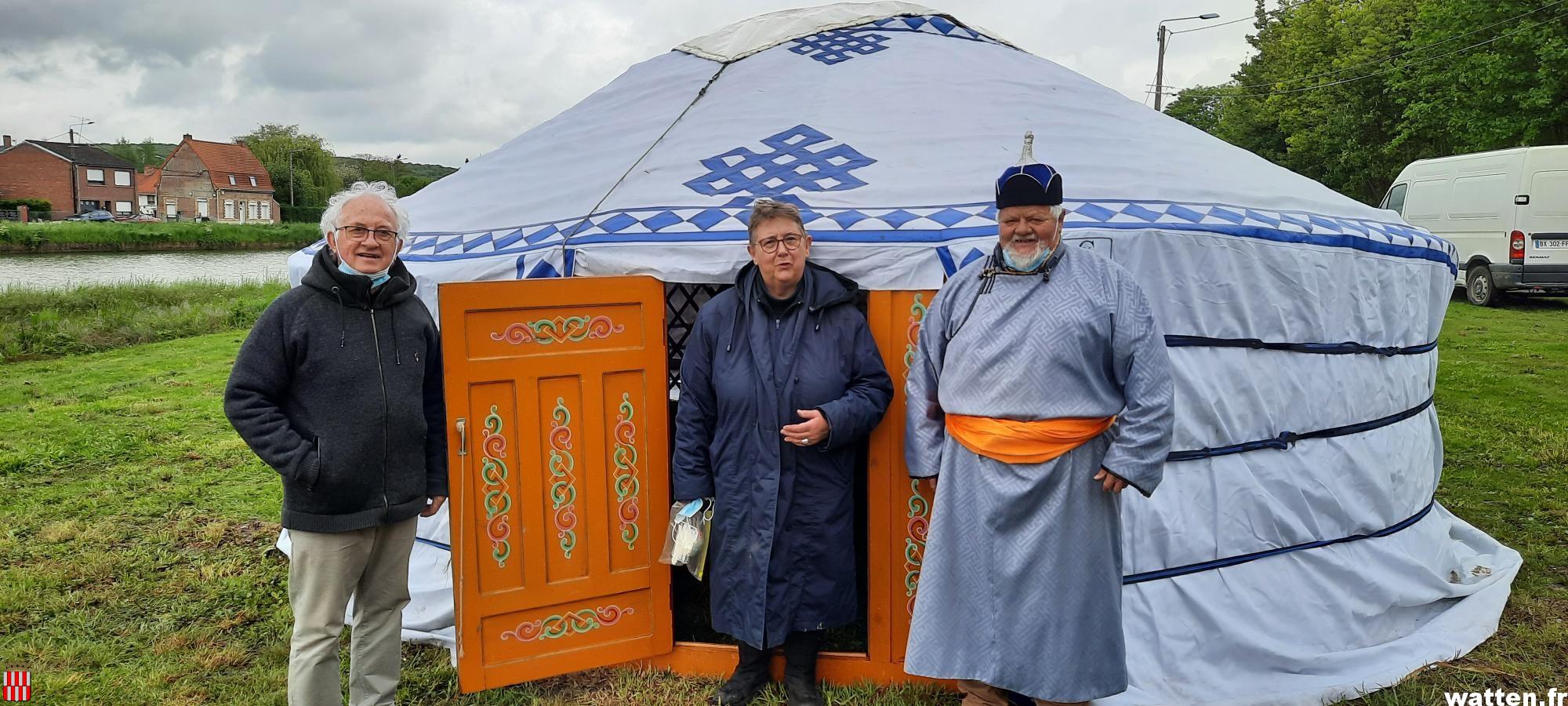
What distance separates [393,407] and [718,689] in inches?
45.5

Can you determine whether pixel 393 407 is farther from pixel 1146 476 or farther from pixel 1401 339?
pixel 1401 339

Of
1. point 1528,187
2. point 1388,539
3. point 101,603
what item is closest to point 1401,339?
point 1388,539

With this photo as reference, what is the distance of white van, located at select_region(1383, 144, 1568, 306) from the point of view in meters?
9.66

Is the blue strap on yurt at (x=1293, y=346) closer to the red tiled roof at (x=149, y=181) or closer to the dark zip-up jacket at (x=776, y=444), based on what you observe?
the dark zip-up jacket at (x=776, y=444)

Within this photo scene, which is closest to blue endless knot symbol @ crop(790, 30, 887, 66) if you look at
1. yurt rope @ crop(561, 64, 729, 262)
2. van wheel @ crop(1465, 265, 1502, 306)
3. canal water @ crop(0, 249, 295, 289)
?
yurt rope @ crop(561, 64, 729, 262)

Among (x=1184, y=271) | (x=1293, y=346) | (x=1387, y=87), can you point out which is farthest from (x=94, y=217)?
(x=1293, y=346)

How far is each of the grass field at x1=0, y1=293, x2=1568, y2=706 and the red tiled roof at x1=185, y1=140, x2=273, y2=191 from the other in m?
40.5

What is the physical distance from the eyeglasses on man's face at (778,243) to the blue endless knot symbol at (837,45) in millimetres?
1748

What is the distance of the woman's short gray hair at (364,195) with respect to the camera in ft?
6.68

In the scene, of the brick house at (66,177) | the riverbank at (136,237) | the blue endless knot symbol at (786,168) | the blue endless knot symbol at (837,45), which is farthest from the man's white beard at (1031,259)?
the brick house at (66,177)

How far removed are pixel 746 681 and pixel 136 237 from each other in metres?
29.1

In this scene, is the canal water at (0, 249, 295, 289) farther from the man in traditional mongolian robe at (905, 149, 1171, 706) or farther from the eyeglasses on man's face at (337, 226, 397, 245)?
the man in traditional mongolian robe at (905, 149, 1171, 706)

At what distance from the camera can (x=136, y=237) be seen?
25.3 m

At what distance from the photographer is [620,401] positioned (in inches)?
102
